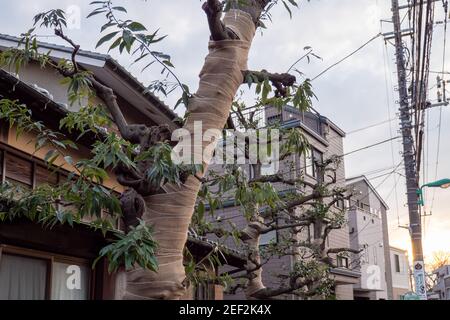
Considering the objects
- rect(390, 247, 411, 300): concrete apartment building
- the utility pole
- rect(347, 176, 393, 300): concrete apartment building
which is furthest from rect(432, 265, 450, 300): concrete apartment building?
the utility pole

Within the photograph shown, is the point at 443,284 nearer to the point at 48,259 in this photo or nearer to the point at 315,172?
the point at 315,172

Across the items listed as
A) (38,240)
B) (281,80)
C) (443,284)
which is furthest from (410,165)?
(443,284)

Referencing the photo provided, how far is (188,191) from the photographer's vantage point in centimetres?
344

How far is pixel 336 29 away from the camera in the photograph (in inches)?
376

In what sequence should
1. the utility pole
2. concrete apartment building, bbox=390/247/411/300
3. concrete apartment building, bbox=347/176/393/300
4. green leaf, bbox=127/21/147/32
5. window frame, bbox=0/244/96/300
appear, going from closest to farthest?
green leaf, bbox=127/21/147/32 → window frame, bbox=0/244/96/300 → the utility pole → concrete apartment building, bbox=347/176/393/300 → concrete apartment building, bbox=390/247/411/300

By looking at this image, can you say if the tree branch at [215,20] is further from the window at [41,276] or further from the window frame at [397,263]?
the window frame at [397,263]

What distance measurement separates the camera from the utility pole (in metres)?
12.5

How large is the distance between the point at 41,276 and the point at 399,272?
34.3 m

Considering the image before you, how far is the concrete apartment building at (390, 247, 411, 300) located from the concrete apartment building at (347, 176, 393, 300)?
110cm

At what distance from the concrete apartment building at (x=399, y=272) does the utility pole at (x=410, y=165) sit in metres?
23.7

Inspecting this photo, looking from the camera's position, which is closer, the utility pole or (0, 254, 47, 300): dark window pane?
(0, 254, 47, 300): dark window pane

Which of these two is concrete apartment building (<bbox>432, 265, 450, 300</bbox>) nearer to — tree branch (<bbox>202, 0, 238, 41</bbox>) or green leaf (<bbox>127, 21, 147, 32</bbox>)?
tree branch (<bbox>202, 0, 238, 41</bbox>)

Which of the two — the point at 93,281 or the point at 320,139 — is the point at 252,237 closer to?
the point at 93,281
